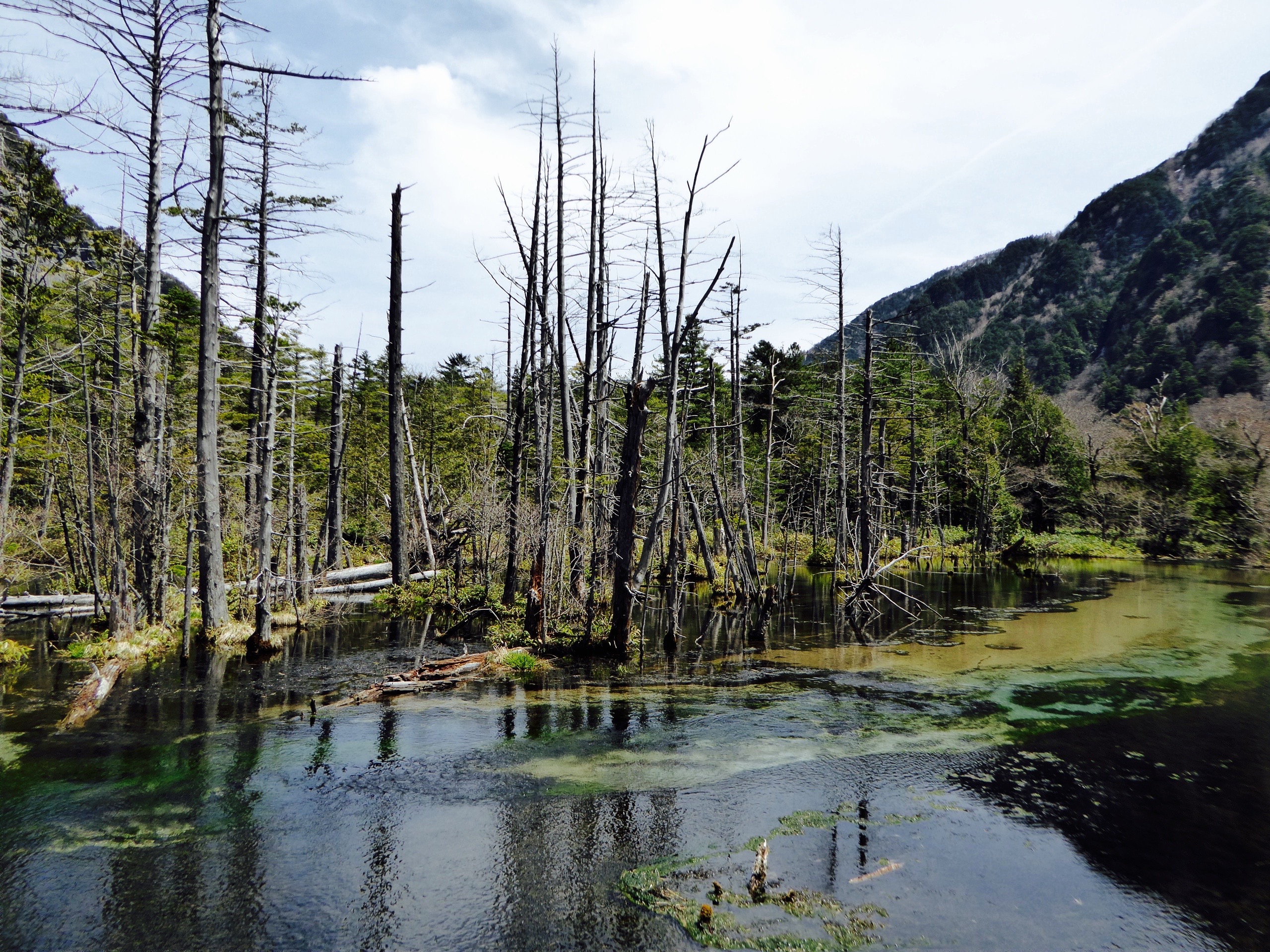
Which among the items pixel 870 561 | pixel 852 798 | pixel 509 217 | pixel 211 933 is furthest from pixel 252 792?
pixel 870 561

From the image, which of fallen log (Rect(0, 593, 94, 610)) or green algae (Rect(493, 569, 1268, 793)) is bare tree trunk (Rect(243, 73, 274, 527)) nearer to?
fallen log (Rect(0, 593, 94, 610))

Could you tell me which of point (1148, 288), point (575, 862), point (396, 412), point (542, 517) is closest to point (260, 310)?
point (396, 412)

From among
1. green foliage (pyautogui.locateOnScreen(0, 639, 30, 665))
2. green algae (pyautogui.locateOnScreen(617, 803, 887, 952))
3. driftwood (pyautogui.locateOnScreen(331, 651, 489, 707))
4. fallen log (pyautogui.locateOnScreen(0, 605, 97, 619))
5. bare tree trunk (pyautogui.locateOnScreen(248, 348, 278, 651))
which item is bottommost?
green algae (pyautogui.locateOnScreen(617, 803, 887, 952))

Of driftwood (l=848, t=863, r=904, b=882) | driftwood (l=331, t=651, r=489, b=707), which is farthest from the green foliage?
driftwood (l=848, t=863, r=904, b=882)

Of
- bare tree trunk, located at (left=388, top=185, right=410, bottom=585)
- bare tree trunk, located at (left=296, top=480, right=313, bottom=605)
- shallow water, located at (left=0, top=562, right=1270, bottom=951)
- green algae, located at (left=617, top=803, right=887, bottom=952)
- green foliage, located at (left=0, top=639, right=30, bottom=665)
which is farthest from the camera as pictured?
bare tree trunk, located at (left=388, top=185, right=410, bottom=585)

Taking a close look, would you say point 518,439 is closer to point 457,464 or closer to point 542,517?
point 542,517

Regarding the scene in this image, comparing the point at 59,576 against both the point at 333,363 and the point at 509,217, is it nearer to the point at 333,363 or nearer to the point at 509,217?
the point at 333,363

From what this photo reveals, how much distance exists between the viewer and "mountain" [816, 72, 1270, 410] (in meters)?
73.1

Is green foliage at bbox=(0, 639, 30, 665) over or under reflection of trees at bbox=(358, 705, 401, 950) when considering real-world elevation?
over

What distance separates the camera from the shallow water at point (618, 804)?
5.15 m

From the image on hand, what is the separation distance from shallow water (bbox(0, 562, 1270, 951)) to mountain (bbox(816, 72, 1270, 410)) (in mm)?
45712

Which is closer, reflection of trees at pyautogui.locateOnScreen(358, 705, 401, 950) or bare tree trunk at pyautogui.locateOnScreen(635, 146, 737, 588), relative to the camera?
reflection of trees at pyautogui.locateOnScreen(358, 705, 401, 950)

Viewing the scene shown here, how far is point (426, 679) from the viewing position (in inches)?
458

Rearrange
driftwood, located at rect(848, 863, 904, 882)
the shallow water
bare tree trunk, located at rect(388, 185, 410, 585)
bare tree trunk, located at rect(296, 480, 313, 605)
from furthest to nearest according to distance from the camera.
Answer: bare tree trunk, located at rect(388, 185, 410, 585), bare tree trunk, located at rect(296, 480, 313, 605), driftwood, located at rect(848, 863, 904, 882), the shallow water
